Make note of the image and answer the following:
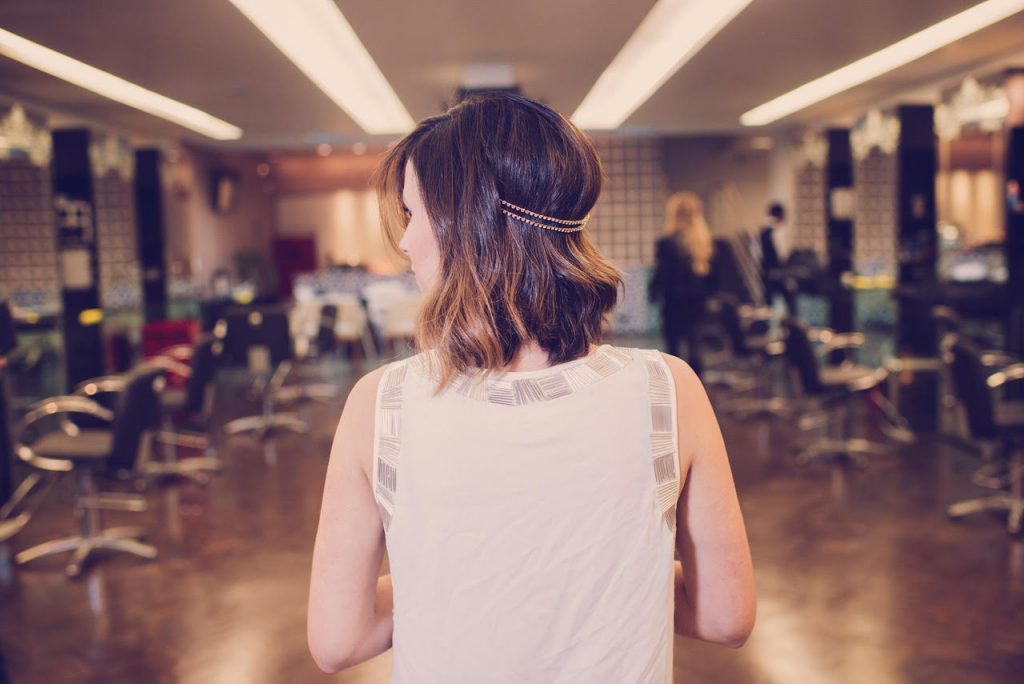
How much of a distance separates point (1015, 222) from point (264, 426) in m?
5.66

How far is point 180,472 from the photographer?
5.40 meters

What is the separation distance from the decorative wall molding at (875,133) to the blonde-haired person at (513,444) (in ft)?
24.8

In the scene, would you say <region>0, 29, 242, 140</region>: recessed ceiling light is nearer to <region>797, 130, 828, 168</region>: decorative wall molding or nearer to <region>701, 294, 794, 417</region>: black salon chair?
<region>701, 294, 794, 417</region>: black salon chair

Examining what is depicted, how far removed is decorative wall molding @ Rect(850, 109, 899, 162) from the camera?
7832mm

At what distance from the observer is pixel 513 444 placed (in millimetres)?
793

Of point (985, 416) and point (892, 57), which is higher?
point (892, 57)

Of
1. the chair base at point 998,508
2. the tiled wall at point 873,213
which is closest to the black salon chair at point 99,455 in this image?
the chair base at point 998,508

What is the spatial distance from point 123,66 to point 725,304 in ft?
15.5

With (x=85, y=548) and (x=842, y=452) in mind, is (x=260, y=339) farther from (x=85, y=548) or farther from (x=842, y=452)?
(x=842, y=452)

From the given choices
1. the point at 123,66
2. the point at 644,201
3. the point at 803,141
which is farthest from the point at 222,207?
the point at 803,141

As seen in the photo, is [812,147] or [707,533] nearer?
[707,533]

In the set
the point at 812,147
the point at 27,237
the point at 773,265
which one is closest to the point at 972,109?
the point at 773,265

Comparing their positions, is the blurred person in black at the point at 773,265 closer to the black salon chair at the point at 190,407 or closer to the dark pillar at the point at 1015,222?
the dark pillar at the point at 1015,222

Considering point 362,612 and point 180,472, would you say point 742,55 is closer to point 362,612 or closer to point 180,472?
point 180,472
